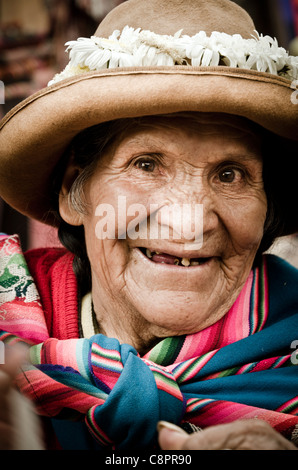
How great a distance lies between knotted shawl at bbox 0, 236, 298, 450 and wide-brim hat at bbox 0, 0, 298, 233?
0.59m

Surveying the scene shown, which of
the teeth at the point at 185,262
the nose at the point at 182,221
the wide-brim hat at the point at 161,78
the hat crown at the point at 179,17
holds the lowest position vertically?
the teeth at the point at 185,262

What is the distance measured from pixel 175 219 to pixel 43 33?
5.60m

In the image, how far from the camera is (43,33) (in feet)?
20.1

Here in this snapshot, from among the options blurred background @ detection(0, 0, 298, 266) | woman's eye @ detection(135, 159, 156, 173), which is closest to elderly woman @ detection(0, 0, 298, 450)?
woman's eye @ detection(135, 159, 156, 173)

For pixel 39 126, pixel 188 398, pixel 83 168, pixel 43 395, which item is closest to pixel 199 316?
pixel 188 398

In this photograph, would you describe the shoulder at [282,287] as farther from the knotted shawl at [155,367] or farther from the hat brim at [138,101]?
the hat brim at [138,101]

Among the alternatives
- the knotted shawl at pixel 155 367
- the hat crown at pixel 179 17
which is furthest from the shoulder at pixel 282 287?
the hat crown at pixel 179 17

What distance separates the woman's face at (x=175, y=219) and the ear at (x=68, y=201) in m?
0.12

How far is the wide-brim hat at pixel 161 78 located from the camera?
4.60 feet

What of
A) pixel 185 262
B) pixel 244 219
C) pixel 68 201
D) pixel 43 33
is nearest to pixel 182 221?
pixel 185 262

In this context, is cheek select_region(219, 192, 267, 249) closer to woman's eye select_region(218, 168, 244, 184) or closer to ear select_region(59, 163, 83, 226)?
woman's eye select_region(218, 168, 244, 184)

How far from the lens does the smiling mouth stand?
160cm

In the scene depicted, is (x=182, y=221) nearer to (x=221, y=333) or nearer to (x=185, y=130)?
(x=185, y=130)

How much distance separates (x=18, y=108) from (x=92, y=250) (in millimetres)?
589
